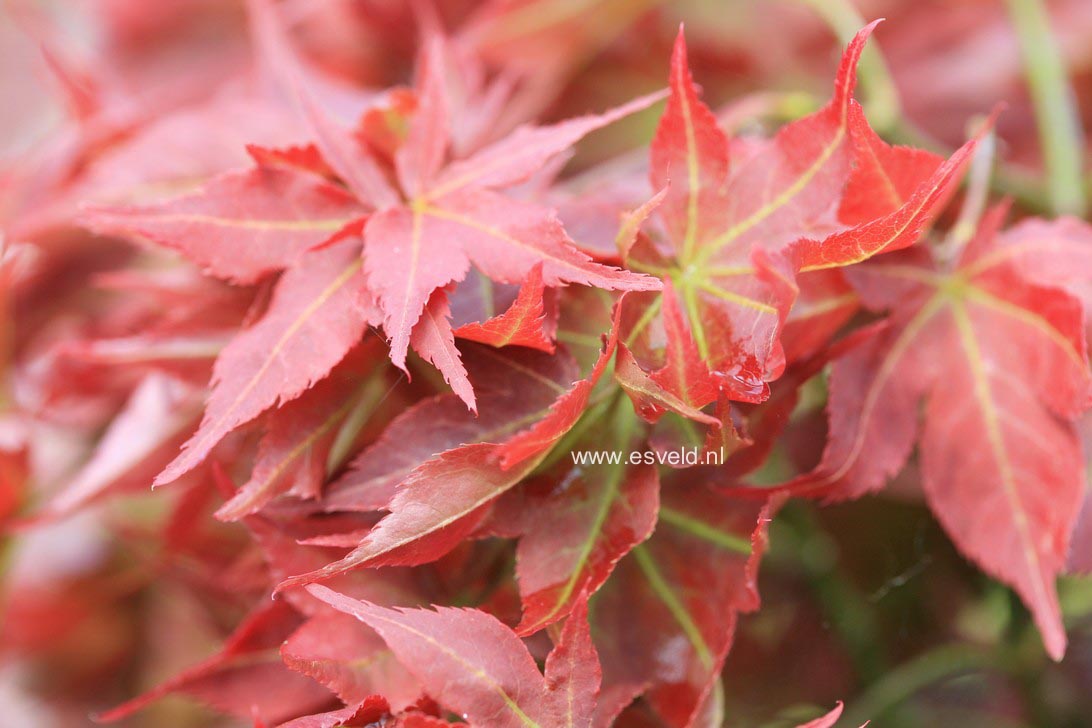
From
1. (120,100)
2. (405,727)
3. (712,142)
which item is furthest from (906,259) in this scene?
(120,100)

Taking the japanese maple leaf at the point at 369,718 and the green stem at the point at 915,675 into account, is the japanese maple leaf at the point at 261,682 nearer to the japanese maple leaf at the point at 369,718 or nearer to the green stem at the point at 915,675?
the japanese maple leaf at the point at 369,718

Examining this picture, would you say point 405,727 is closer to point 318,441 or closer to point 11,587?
point 318,441

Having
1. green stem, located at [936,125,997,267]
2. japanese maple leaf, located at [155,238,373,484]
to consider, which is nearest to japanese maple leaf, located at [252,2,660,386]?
japanese maple leaf, located at [155,238,373,484]

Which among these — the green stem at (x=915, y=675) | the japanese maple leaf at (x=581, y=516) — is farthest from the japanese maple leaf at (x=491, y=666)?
the green stem at (x=915, y=675)

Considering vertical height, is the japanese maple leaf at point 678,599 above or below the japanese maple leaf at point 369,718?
below

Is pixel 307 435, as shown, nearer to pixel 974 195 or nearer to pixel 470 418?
pixel 470 418

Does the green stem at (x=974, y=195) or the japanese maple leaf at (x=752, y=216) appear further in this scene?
the green stem at (x=974, y=195)
